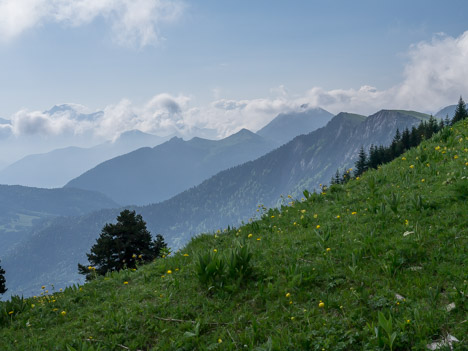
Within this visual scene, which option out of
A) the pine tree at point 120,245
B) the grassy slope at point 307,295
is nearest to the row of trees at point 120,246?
the pine tree at point 120,245

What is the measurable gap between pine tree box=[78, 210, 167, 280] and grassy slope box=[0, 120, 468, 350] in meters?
25.2

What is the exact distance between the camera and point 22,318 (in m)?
6.96

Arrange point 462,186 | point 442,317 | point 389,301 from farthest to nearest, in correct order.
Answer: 1. point 462,186
2. point 389,301
3. point 442,317

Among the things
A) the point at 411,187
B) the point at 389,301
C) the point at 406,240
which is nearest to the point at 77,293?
the point at 389,301

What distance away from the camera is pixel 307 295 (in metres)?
5.58

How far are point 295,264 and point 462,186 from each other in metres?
4.74

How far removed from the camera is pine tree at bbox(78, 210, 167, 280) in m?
32.5

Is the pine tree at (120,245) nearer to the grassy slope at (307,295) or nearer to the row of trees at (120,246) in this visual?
the row of trees at (120,246)

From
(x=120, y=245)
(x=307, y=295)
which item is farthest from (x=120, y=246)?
(x=307, y=295)

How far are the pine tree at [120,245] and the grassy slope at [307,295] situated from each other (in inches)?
992

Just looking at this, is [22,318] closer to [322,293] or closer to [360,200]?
[322,293]

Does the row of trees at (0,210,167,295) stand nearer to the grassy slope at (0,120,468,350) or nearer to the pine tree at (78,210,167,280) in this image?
the pine tree at (78,210,167,280)

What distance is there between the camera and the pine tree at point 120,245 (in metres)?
32.5

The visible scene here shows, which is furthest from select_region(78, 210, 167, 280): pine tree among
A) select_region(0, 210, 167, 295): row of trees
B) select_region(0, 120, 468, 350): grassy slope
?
select_region(0, 120, 468, 350): grassy slope
